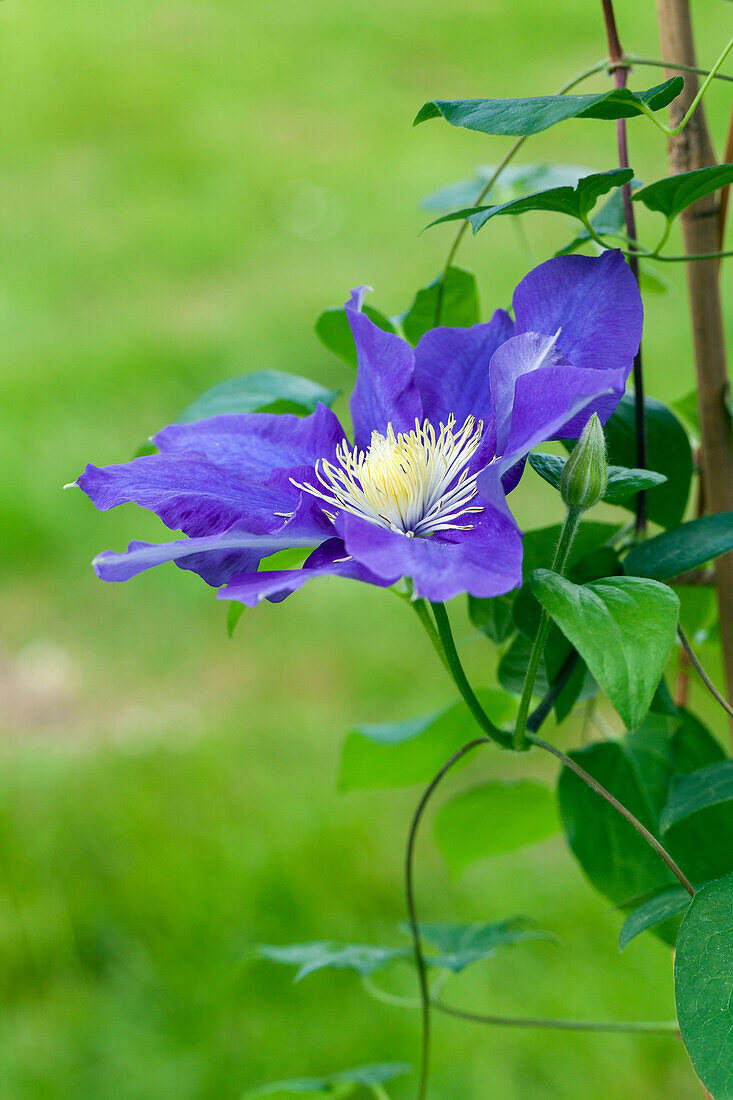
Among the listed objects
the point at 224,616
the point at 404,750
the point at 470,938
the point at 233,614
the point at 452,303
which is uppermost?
the point at 452,303

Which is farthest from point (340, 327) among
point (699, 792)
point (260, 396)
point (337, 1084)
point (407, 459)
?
point (337, 1084)

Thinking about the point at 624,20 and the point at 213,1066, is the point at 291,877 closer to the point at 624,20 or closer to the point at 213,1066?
the point at 213,1066

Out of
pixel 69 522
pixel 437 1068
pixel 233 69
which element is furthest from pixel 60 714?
pixel 233 69

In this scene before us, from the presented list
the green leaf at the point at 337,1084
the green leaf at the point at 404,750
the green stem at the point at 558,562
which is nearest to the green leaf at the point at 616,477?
the green stem at the point at 558,562

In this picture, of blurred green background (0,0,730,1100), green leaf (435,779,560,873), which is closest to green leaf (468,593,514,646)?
blurred green background (0,0,730,1100)

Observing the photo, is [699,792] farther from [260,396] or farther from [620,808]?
[260,396]

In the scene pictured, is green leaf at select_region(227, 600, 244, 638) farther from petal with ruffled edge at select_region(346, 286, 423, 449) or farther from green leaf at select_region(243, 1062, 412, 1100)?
green leaf at select_region(243, 1062, 412, 1100)
